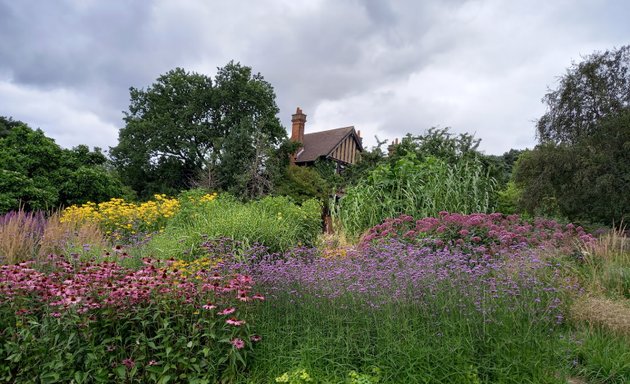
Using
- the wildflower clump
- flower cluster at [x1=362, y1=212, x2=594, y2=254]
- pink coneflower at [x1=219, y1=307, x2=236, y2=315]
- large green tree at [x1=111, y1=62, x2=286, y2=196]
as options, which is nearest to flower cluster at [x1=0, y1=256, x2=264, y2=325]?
pink coneflower at [x1=219, y1=307, x2=236, y2=315]

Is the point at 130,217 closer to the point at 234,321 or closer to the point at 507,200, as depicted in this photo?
the point at 234,321

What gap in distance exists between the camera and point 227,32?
22.1 ft

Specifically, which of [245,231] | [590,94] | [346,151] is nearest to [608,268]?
[245,231]

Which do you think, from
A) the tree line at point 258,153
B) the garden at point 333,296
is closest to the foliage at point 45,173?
the tree line at point 258,153

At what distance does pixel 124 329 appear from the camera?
2938 mm

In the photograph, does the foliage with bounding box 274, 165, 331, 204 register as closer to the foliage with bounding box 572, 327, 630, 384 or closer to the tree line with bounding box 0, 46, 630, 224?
the tree line with bounding box 0, 46, 630, 224

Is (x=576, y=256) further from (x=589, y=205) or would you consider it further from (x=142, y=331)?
(x=589, y=205)

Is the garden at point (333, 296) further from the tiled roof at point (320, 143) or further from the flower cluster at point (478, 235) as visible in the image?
the tiled roof at point (320, 143)

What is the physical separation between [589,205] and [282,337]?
9963 mm

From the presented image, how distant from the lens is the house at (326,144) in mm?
27259

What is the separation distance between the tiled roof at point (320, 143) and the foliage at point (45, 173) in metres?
14.5

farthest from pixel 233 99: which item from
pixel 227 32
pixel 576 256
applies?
pixel 576 256

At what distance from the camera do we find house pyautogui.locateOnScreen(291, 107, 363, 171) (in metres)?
27.3

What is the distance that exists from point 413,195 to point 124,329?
6.27 metres
